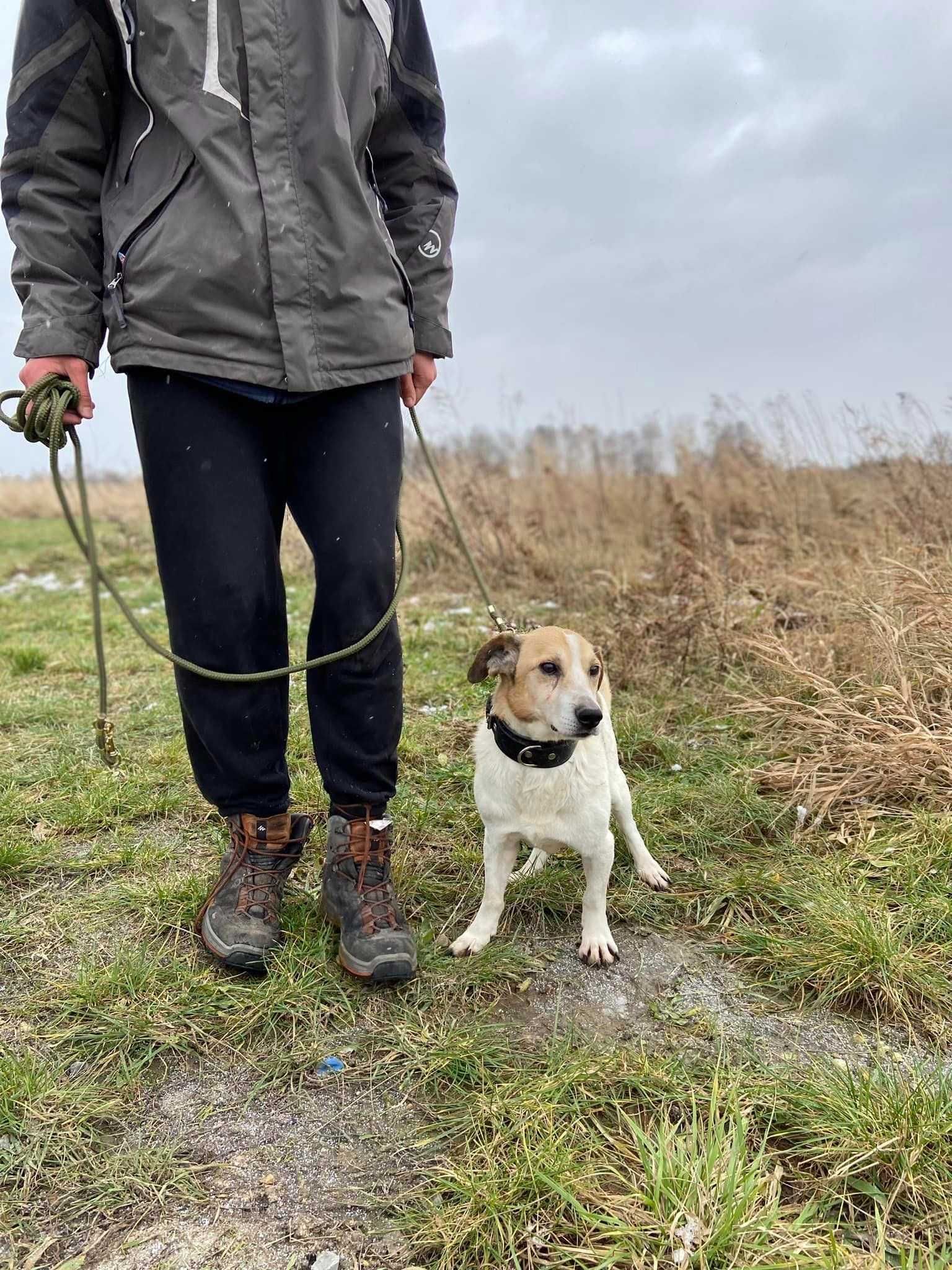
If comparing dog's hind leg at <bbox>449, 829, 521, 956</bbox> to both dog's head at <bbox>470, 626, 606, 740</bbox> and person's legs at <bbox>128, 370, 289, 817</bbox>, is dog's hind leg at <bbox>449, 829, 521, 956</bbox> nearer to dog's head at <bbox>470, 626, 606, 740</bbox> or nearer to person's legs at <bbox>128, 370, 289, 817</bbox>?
dog's head at <bbox>470, 626, 606, 740</bbox>

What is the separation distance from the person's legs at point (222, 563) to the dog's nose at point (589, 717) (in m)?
0.76

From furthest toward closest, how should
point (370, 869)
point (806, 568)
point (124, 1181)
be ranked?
point (806, 568) < point (370, 869) < point (124, 1181)

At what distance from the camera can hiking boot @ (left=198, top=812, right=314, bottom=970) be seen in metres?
2.02

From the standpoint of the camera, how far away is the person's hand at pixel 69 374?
6.00 ft

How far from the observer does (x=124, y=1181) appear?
1494 mm

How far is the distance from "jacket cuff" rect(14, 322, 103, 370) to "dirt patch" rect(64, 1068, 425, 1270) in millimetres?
1565

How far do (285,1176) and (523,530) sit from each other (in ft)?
19.0

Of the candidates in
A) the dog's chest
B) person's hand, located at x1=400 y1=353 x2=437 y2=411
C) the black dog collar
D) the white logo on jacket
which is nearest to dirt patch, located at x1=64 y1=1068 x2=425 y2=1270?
the dog's chest

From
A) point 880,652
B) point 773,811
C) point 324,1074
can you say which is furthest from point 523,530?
point 324,1074

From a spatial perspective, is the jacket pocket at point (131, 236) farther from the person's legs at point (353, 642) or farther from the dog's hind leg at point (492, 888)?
the dog's hind leg at point (492, 888)

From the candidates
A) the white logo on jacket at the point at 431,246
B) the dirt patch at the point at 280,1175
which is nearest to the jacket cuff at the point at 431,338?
the white logo on jacket at the point at 431,246

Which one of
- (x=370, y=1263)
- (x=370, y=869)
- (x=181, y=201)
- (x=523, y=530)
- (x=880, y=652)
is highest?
(x=181, y=201)

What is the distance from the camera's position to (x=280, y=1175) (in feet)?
4.99

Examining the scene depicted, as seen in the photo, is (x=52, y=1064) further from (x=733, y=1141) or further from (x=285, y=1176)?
(x=733, y=1141)
